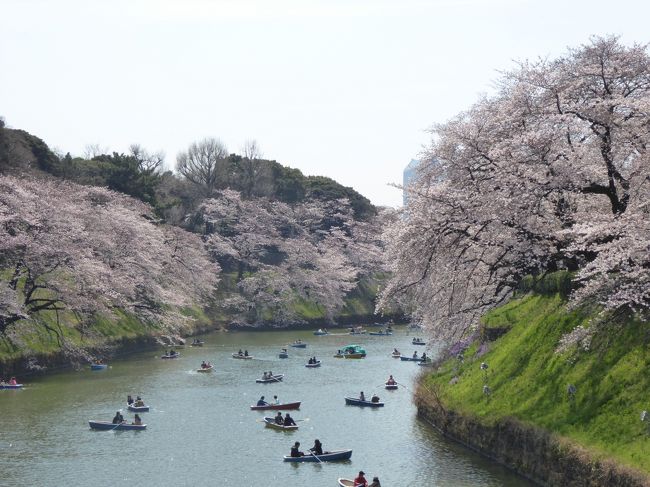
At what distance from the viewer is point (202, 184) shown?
116938 mm

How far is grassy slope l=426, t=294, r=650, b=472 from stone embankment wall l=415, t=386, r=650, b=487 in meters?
0.33

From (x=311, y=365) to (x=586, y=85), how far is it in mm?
35085

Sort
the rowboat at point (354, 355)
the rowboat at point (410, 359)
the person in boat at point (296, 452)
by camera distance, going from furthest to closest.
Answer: the rowboat at point (354, 355) < the rowboat at point (410, 359) < the person in boat at point (296, 452)

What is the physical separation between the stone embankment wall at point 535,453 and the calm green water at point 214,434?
56 cm

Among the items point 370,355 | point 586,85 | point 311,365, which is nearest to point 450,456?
point 586,85

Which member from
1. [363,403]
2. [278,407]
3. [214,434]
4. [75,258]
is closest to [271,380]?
[278,407]

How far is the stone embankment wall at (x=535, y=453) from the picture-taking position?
67.4 ft

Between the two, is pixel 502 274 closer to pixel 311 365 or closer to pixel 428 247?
pixel 428 247

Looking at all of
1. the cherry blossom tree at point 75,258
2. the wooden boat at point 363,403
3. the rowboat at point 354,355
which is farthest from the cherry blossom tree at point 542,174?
the rowboat at point 354,355

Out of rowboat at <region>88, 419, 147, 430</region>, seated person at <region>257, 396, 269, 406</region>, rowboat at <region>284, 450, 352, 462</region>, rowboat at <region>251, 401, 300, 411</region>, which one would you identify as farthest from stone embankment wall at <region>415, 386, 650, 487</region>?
rowboat at <region>88, 419, 147, 430</region>

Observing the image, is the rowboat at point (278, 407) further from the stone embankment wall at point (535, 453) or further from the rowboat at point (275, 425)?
the stone embankment wall at point (535, 453)

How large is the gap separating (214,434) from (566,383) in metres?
17.0

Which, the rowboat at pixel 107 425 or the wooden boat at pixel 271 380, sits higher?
the wooden boat at pixel 271 380

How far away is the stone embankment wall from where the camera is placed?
20.5 meters
